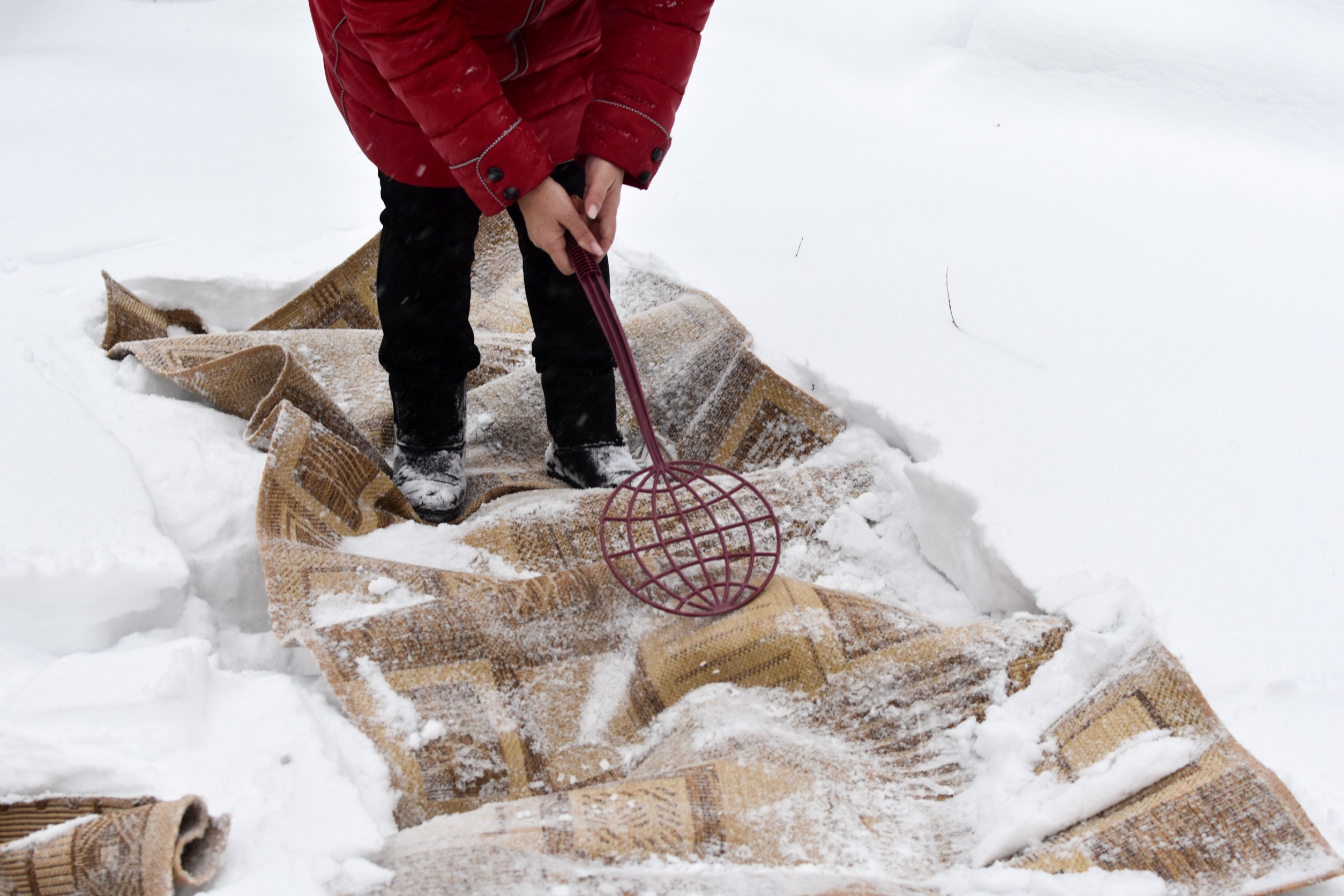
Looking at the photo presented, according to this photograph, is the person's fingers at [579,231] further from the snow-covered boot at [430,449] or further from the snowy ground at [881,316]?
the snowy ground at [881,316]

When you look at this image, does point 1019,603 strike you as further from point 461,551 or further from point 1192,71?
point 1192,71

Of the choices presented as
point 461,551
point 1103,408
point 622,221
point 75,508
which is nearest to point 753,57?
point 622,221

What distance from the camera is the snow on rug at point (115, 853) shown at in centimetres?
63

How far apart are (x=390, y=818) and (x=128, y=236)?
4.86 ft

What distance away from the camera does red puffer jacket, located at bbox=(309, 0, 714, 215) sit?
85cm

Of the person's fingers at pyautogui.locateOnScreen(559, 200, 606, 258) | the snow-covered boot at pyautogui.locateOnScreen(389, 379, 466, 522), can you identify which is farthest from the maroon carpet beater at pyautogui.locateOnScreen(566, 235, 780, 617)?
the snow-covered boot at pyautogui.locateOnScreen(389, 379, 466, 522)

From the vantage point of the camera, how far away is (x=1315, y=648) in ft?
2.69

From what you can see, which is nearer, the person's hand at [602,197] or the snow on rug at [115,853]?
the snow on rug at [115,853]

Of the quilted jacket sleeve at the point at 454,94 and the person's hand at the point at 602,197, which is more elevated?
the quilted jacket sleeve at the point at 454,94

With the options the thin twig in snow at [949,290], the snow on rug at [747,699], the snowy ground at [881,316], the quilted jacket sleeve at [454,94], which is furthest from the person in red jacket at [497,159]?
the thin twig in snow at [949,290]

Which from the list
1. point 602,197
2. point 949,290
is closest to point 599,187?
point 602,197

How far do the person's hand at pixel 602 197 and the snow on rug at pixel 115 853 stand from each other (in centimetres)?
65

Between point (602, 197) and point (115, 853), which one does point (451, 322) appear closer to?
point (602, 197)

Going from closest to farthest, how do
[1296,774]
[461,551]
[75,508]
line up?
[1296,774] → [75,508] → [461,551]
